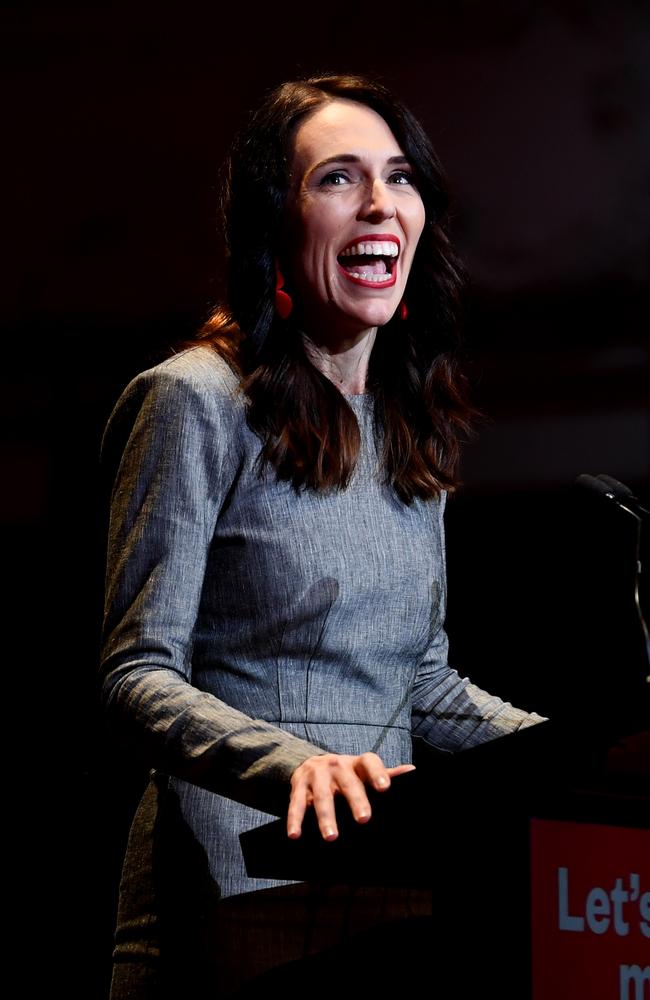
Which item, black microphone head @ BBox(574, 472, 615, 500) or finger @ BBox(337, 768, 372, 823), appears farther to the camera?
black microphone head @ BBox(574, 472, 615, 500)

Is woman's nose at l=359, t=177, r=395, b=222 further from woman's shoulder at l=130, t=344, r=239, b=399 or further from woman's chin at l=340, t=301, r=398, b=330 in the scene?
woman's shoulder at l=130, t=344, r=239, b=399

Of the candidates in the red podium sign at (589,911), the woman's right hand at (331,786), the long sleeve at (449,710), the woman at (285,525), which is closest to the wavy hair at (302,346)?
the woman at (285,525)

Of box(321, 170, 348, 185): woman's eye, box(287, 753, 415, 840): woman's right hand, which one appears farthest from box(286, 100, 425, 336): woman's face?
box(287, 753, 415, 840): woman's right hand

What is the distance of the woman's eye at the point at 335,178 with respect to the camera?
1408 millimetres

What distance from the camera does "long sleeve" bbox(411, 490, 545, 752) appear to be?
142 cm

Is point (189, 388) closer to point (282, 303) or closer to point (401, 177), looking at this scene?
point (282, 303)

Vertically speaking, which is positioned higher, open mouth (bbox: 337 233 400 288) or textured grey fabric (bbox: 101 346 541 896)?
open mouth (bbox: 337 233 400 288)

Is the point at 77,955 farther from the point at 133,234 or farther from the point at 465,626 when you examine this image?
the point at 133,234

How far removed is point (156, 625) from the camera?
46.6 inches

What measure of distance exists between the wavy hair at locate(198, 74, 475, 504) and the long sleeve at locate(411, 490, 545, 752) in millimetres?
212

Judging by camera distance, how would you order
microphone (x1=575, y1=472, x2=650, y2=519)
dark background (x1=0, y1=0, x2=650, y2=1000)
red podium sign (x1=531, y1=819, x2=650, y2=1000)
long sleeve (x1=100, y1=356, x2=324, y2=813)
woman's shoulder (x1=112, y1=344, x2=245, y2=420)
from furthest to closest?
dark background (x1=0, y1=0, x2=650, y2=1000)
woman's shoulder (x1=112, y1=344, x2=245, y2=420)
microphone (x1=575, y1=472, x2=650, y2=519)
long sleeve (x1=100, y1=356, x2=324, y2=813)
red podium sign (x1=531, y1=819, x2=650, y2=1000)

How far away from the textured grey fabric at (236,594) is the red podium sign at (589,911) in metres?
0.40

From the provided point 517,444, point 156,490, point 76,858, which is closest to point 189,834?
point 156,490

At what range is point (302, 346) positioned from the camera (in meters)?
1.42
